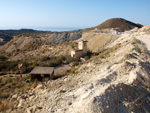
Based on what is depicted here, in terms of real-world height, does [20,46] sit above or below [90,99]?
below

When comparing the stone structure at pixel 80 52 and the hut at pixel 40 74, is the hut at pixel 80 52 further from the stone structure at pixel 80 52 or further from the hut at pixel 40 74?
the hut at pixel 40 74

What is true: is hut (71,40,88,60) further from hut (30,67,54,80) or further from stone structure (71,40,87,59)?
hut (30,67,54,80)

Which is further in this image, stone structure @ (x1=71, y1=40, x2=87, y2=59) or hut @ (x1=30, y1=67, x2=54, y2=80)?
stone structure @ (x1=71, y1=40, x2=87, y2=59)

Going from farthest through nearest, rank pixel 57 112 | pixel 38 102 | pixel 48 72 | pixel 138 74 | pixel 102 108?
pixel 48 72, pixel 138 74, pixel 38 102, pixel 57 112, pixel 102 108

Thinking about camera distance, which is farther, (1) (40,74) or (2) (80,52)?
(2) (80,52)

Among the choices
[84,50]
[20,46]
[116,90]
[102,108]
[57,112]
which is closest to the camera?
[102,108]

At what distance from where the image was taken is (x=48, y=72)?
10.9m

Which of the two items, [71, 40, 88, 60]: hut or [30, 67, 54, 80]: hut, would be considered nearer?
[30, 67, 54, 80]: hut

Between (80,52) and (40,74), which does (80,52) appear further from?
(40,74)

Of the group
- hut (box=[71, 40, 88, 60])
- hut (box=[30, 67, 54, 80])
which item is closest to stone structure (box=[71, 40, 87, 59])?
hut (box=[71, 40, 88, 60])

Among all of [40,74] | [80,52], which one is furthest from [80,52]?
[40,74]

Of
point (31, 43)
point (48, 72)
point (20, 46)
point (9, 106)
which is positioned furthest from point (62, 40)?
point (9, 106)

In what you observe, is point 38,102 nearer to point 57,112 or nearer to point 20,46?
point 57,112

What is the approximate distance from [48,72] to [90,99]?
24.5 feet
